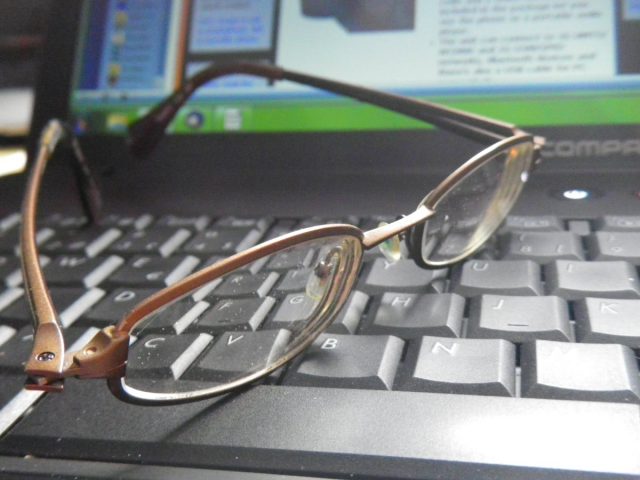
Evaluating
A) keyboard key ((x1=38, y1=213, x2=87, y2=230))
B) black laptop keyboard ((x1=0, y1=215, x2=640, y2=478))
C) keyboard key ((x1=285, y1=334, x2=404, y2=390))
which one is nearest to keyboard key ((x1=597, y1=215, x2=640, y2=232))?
black laptop keyboard ((x1=0, y1=215, x2=640, y2=478))

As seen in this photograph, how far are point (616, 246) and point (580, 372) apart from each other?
17 cm

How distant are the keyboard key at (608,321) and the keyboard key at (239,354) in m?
0.17

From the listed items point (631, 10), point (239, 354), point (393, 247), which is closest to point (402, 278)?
point (393, 247)

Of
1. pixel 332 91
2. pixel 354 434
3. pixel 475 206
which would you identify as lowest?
pixel 354 434

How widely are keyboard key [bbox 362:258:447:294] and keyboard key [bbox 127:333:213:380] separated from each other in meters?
0.12

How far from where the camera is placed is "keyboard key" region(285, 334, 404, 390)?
37cm

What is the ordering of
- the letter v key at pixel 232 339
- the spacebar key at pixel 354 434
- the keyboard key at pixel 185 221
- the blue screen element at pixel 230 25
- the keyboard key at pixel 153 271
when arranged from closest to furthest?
the spacebar key at pixel 354 434 < the letter v key at pixel 232 339 < the keyboard key at pixel 153 271 < the keyboard key at pixel 185 221 < the blue screen element at pixel 230 25

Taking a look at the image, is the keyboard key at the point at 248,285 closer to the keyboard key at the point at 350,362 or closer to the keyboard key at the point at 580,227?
the keyboard key at the point at 350,362

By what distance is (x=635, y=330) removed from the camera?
39 centimetres

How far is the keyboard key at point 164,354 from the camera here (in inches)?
14.0

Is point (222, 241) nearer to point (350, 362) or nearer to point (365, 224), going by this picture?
point (365, 224)

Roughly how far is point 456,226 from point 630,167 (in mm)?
225

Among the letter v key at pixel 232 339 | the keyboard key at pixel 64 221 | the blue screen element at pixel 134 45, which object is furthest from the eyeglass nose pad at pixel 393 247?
the blue screen element at pixel 134 45

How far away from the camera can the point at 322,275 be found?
409 mm
